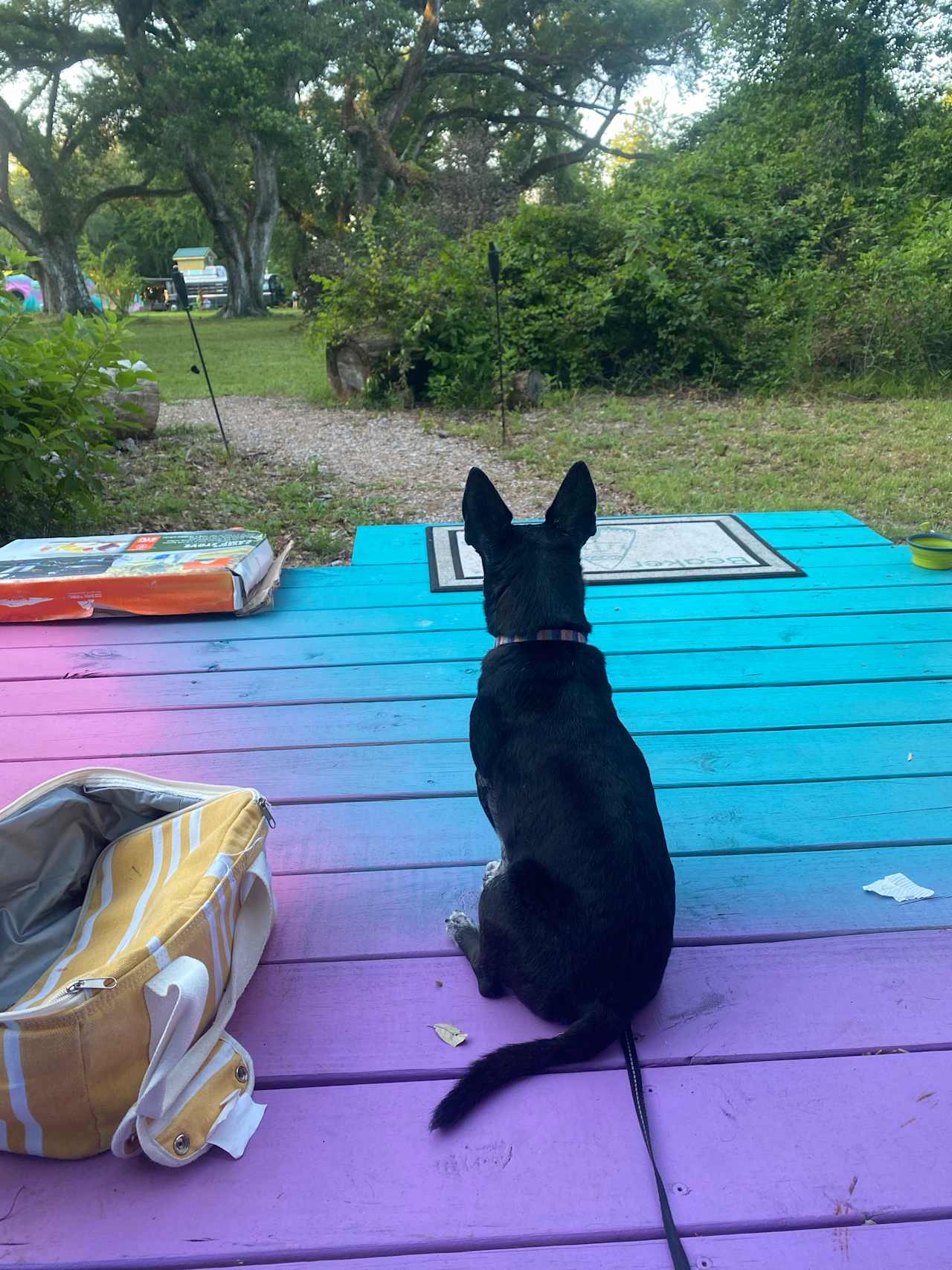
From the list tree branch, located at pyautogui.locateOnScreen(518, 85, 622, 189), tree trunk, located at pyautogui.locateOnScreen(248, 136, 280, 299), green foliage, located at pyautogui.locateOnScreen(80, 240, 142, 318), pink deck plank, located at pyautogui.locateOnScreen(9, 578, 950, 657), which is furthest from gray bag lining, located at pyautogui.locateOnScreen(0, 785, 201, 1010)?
tree branch, located at pyautogui.locateOnScreen(518, 85, 622, 189)

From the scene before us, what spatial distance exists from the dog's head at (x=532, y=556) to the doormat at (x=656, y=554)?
146cm

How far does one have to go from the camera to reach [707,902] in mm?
1764

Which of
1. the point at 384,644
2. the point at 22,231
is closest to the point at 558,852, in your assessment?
the point at 384,644

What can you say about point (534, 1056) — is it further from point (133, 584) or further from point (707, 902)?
point (133, 584)

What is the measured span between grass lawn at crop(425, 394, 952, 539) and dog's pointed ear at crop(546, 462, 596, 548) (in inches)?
118

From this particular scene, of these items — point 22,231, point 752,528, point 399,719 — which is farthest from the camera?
point 22,231

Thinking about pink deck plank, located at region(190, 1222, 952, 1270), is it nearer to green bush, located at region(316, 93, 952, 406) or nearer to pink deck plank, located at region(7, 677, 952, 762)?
pink deck plank, located at region(7, 677, 952, 762)

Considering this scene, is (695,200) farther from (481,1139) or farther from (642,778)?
(481,1139)

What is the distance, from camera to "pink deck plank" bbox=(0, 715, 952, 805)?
217 centimetres

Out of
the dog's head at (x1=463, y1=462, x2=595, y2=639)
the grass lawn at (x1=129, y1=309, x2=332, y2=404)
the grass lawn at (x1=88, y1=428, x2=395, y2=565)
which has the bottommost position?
the grass lawn at (x1=88, y1=428, x2=395, y2=565)

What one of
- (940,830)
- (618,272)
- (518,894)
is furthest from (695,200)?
(518,894)

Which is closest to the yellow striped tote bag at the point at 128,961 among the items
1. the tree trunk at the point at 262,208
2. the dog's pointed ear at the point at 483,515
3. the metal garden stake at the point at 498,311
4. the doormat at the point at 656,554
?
the dog's pointed ear at the point at 483,515

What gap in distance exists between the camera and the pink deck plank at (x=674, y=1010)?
4.70 ft

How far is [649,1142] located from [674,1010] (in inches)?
Answer: 11.2
